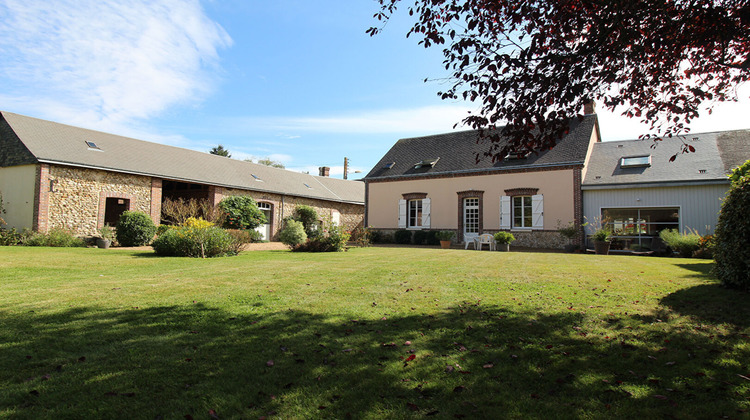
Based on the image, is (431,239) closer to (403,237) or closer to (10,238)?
(403,237)

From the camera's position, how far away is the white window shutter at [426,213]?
63.3 feet

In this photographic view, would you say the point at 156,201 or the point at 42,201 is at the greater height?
the point at 156,201

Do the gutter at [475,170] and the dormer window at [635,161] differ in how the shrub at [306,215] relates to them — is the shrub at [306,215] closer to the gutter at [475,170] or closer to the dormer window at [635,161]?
the gutter at [475,170]

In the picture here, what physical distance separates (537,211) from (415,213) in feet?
19.0

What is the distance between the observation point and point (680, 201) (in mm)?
14094

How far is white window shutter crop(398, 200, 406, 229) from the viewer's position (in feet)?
65.6

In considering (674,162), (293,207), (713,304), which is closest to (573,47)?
(713,304)

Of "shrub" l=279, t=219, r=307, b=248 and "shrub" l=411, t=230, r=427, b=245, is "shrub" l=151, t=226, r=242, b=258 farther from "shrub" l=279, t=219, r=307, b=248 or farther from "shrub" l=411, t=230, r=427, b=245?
"shrub" l=411, t=230, r=427, b=245

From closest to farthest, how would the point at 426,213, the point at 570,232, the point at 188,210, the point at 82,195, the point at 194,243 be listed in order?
the point at 194,243 < the point at 82,195 < the point at 570,232 < the point at 188,210 < the point at 426,213

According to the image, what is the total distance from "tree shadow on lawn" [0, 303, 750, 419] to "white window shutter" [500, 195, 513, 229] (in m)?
13.8

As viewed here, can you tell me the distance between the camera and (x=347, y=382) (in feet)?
8.00

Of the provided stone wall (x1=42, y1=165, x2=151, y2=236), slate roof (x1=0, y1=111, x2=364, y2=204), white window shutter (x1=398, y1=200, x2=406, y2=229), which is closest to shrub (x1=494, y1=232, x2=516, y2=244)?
white window shutter (x1=398, y1=200, x2=406, y2=229)

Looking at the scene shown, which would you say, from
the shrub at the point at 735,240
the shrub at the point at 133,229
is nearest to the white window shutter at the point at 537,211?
the shrub at the point at 735,240

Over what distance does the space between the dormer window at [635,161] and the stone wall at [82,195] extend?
19297 millimetres
